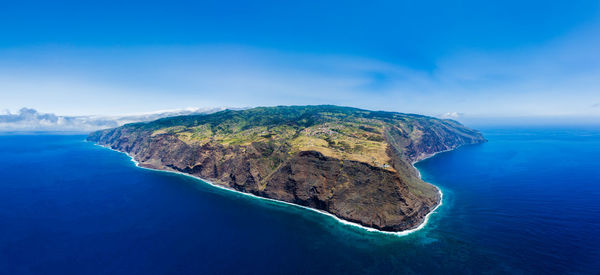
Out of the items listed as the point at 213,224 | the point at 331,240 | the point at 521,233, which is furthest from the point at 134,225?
the point at 521,233

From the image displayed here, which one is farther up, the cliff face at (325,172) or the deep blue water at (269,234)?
the cliff face at (325,172)

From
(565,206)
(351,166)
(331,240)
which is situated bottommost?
(331,240)

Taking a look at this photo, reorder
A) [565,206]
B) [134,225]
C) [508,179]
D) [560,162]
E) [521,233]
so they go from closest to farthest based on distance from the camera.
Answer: [521,233], [134,225], [565,206], [508,179], [560,162]

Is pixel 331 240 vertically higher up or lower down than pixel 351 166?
lower down

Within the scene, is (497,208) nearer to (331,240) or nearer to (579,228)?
(579,228)

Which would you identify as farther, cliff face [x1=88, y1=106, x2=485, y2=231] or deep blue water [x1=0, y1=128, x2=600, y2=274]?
cliff face [x1=88, y1=106, x2=485, y2=231]

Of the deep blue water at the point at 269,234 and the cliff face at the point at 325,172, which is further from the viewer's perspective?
the cliff face at the point at 325,172

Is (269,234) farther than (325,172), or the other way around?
(325,172)

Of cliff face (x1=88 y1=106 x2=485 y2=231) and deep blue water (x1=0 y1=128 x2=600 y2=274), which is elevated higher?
cliff face (x1=88 y1=106 x2=485 y2=231)
